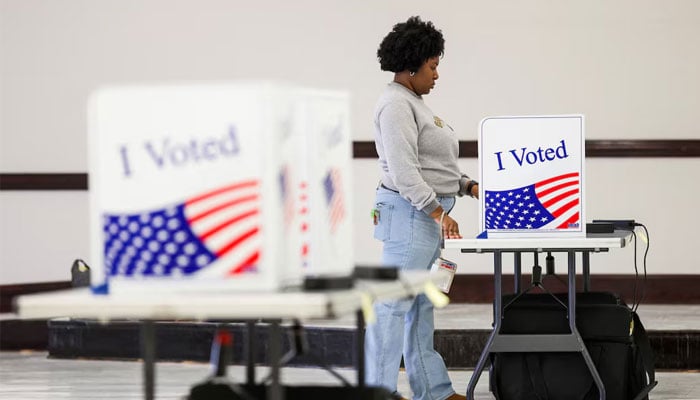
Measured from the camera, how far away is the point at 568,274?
420 centimetres

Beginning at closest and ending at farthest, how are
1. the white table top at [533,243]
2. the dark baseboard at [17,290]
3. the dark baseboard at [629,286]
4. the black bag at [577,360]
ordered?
the white table top at [533,243] → the black bag at [577,360] → the dark baseboard at [629,286] → the dark baseboard at [17,290]

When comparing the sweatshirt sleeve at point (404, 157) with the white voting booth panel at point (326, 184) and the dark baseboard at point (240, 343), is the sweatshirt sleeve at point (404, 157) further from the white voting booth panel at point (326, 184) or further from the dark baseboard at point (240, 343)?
the dark baseboard at point (240, 343)

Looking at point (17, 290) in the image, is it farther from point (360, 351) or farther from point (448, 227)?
point (360, 351)

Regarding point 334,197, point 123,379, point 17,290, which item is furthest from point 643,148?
point 334,197

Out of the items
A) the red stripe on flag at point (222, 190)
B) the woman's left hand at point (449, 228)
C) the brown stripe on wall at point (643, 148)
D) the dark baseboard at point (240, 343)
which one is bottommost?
the dark baseboard at point (240, 343)

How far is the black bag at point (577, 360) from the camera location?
4.28 metres

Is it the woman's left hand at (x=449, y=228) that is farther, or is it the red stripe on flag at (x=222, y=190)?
the woman's left hand at (x=449, y=228)

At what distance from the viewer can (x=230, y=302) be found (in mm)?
2150

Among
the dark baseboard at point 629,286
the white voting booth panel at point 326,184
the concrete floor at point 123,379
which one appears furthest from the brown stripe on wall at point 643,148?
the white voting booth panel at point 326,184

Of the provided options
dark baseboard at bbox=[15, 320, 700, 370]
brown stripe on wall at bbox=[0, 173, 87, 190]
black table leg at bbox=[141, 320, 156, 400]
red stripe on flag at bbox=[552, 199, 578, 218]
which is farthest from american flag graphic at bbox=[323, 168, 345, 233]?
brown stripe on wall at bbox=[0, 173, 87, 190]

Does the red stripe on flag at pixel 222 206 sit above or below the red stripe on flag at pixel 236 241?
above

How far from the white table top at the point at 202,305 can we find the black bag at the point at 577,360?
2084 mm

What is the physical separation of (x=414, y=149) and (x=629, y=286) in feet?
10.5

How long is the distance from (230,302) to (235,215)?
17 cm
